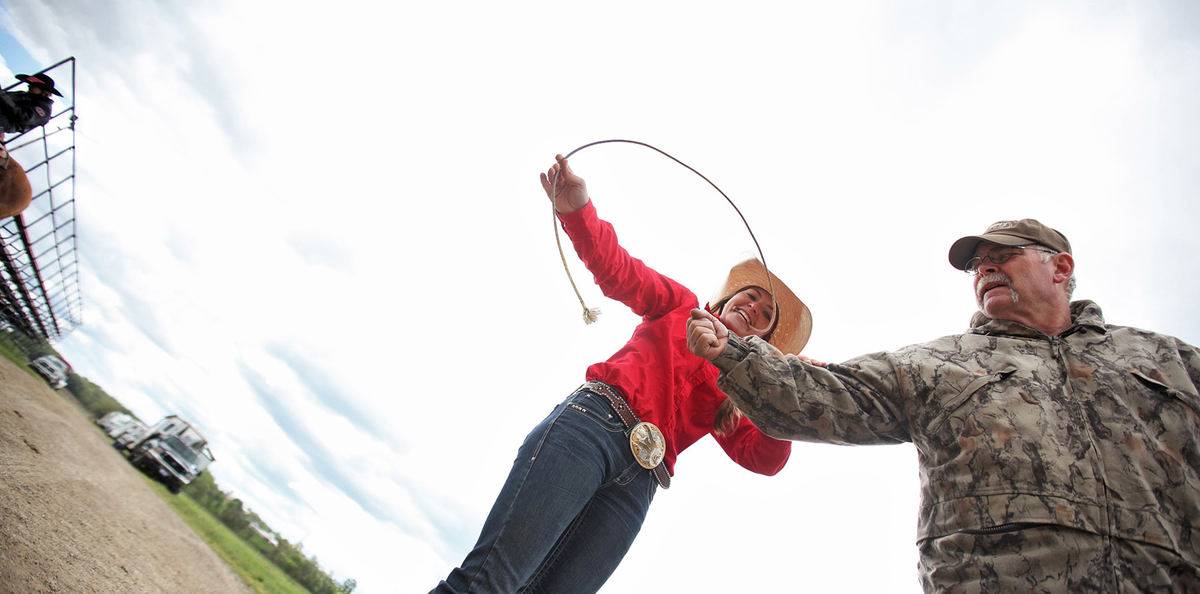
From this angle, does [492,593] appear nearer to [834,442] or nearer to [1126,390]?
[834,442]

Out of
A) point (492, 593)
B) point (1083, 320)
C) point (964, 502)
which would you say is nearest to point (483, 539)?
point (492, 593)

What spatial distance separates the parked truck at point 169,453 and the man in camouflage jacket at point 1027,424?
50.6ft

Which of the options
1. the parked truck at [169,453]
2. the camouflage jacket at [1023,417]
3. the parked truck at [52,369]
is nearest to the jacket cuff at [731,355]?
the camouflage jacket at [1023,417]

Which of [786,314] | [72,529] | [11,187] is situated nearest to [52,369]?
[72,529]

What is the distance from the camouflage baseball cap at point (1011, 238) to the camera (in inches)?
81.8

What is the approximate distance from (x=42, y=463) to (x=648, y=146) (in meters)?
5.63

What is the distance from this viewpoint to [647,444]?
7.39ft

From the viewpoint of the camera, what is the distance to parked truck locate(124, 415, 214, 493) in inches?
492

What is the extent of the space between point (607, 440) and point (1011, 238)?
1.77m

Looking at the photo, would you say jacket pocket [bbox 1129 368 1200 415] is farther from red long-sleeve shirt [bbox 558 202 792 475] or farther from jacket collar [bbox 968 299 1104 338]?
red long-sleeve shirt [bbox 558 202 792 475]

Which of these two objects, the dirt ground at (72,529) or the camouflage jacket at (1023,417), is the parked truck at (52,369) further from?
the camouflage jacket at (1023,417)

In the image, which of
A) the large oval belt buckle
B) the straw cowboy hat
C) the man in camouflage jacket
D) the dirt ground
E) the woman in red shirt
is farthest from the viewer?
the straw cowboy hat

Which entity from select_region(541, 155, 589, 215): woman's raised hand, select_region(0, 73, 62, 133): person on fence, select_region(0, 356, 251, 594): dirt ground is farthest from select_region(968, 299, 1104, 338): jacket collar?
select_region(0, 73, 62, 133): person on fence

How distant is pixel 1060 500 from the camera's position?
54.6 inches
